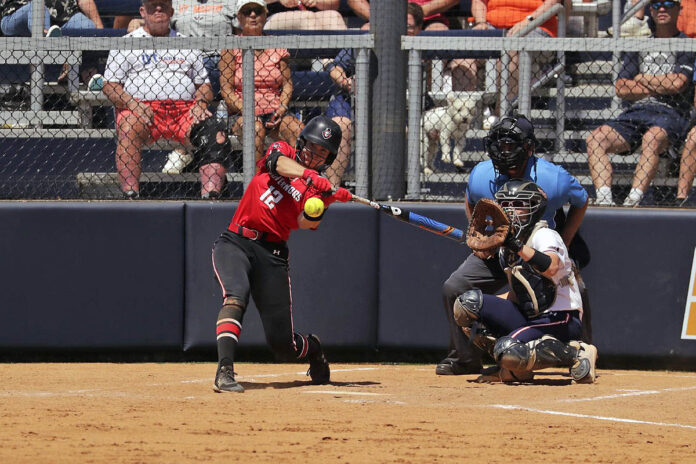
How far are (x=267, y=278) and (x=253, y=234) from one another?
0.96ft

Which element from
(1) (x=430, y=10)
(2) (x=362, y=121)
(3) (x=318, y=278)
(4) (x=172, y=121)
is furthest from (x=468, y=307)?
(1) (x=430, y=10)

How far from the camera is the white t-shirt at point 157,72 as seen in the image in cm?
811

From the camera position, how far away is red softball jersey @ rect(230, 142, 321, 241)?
22.0 ft

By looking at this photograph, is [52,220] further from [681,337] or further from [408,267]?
[681,337]

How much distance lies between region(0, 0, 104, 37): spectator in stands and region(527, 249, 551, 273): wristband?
15.0 feet

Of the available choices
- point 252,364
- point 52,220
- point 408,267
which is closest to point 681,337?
point 408,267

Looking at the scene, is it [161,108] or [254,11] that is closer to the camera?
[161,108]

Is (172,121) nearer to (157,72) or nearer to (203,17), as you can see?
(157,72)

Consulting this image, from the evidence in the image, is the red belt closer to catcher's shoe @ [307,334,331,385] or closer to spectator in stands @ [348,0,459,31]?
catcher's shoe @ [307,334,331,385]

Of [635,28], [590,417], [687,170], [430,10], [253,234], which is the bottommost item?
[590,417]

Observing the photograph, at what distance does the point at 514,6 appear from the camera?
9.63 metres

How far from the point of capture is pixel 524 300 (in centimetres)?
686

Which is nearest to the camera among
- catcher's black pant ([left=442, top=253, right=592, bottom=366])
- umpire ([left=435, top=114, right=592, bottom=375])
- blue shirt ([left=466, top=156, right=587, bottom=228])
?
umpire ([left=435, top=114, right=592, bottom=375])

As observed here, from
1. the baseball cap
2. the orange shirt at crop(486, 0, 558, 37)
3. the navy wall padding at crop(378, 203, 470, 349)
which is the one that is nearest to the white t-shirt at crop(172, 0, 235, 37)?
the baseball cap
